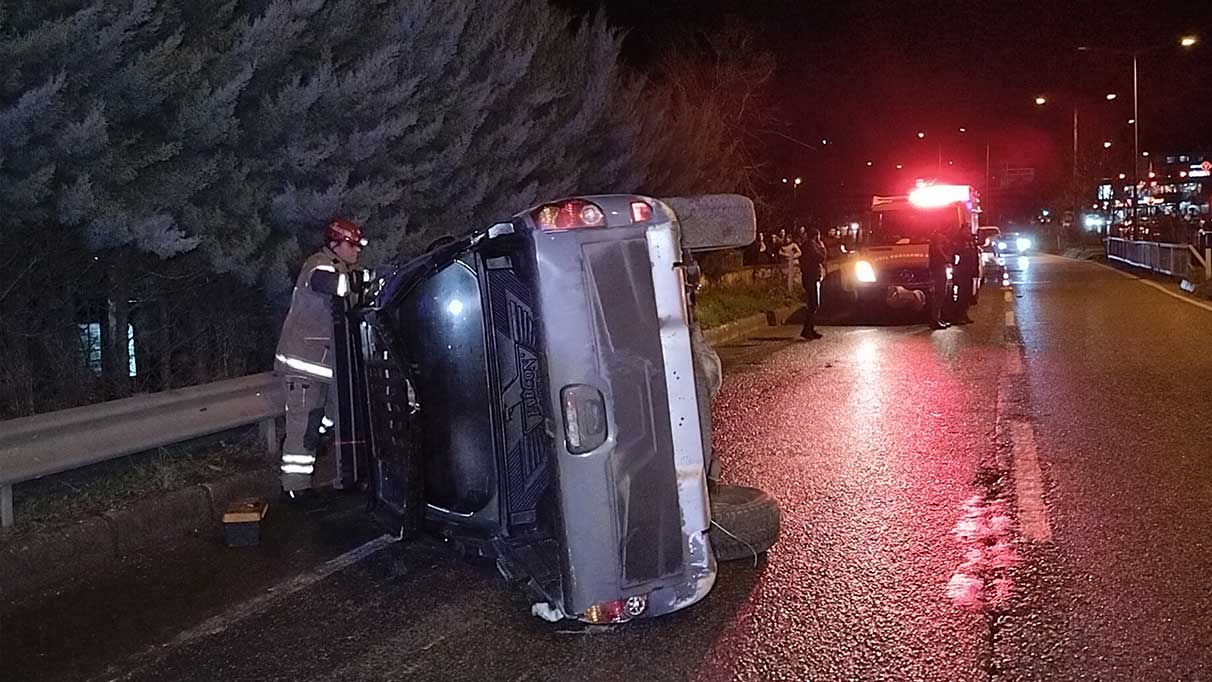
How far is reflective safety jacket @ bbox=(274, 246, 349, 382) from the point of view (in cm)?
741

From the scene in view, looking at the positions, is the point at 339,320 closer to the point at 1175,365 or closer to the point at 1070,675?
the point at 1070,675

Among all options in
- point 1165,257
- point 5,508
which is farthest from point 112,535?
point 1165,257

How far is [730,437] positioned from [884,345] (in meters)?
7.35

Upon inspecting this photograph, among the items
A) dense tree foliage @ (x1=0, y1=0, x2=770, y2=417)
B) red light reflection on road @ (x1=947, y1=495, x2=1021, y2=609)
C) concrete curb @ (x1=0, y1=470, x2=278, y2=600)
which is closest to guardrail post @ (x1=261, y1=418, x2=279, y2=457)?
concrete curb @ (x1=0, y1=470, x2=278, y2=600)

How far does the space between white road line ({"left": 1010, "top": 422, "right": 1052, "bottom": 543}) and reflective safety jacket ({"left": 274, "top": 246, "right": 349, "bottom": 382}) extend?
414 centimetres

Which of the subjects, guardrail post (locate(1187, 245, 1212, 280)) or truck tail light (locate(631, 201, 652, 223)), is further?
guardrail post (locate(1187, 245, 1212, 280))

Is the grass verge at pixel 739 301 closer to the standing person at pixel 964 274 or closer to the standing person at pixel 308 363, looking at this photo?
the standing person at pixel 964 274

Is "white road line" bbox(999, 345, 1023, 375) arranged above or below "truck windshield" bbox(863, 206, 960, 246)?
below

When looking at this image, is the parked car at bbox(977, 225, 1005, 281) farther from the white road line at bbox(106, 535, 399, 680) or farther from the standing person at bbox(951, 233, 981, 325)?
the white road line at bbox(106, 535, 399, 680)

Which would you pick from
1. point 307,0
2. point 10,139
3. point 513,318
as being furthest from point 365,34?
point 513,318

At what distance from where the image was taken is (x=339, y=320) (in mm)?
7117

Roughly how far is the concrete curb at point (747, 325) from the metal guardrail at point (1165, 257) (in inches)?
419

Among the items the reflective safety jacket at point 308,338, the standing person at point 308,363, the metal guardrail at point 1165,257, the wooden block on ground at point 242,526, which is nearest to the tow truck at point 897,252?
the metal guardrail at point 1165,257

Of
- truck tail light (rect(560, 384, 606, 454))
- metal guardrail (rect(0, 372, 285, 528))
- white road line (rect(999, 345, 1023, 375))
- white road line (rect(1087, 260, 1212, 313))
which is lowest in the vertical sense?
white road line (rect(1087, 260, 1212, 313))
